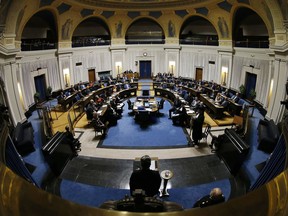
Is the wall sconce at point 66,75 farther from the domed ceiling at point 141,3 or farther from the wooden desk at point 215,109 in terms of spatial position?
the wooden desk at point 215,109

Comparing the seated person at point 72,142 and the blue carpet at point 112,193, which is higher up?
the seated person at point 72,142

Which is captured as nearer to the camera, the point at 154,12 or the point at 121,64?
the point at 154,12

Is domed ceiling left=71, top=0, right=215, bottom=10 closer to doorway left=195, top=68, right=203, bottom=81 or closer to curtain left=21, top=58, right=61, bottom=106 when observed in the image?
curtain left=21, top=58, right=61, bottom=106

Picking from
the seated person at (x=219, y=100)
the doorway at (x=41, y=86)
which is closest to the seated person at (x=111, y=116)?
the seated person at (x=219, y=100)

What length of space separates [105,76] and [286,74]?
18.7 meters

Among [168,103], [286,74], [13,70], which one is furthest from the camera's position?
[168,103]

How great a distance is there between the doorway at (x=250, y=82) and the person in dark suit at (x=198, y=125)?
9417mm

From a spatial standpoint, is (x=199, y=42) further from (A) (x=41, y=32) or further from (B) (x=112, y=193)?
(B) (x=112, y=193)

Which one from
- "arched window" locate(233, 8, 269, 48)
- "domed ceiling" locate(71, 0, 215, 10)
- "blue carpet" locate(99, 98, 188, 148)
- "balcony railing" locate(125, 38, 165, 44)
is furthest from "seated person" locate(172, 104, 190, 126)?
"balcony railing" locate(125, 38, 165, 44)

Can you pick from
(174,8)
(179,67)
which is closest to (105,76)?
(179,67)

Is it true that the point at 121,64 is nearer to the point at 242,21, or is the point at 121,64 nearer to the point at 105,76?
the point at 105,76

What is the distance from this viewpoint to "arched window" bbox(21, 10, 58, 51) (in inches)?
635

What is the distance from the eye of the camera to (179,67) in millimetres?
24219

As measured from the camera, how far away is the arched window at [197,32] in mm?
21823
